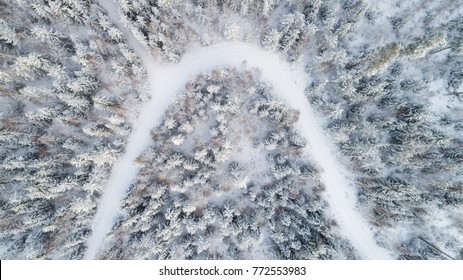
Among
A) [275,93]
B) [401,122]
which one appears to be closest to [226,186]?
[275,93]

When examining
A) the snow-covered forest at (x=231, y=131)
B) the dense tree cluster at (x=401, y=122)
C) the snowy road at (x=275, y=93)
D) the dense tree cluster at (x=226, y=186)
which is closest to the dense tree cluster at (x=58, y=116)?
the snow-covered forest at (x=231, y=131)

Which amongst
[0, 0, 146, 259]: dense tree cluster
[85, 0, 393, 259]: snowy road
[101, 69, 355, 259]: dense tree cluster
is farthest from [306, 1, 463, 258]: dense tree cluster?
[0, 0, 146, 259]: dense tree cluster

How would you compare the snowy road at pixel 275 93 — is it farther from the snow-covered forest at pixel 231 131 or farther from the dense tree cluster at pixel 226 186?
the dense tree cluster at pixel 226 186

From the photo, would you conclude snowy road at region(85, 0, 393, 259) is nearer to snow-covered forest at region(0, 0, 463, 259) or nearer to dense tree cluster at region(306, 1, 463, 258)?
snow-covered forest at region(0, 0, 463, 259)

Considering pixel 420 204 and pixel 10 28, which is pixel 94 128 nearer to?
pixel 10 28

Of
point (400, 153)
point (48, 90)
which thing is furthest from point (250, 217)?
point (48, 90)
